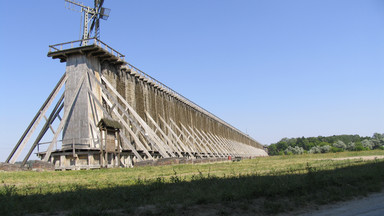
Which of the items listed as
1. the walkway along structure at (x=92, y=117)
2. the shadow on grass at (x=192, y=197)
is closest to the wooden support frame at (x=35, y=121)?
the walkway along structure at (x=92, y=117)

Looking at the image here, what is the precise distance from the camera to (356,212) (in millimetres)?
6301

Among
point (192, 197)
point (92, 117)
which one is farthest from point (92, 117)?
point (192, 197)

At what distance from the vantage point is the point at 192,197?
6.88m

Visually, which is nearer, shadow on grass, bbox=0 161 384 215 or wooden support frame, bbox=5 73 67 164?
shadow on grass, bbox=0 161 384 215

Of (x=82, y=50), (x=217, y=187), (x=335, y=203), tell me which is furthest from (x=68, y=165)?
(x=335, y=203)

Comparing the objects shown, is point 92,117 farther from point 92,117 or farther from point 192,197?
point 192,197

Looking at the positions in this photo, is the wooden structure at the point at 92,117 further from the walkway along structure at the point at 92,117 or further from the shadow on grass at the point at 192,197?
the shadow on grass at the point at 192,197

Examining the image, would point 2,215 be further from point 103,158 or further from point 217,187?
point 103,158

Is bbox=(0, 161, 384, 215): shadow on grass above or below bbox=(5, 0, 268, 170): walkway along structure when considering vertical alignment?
below

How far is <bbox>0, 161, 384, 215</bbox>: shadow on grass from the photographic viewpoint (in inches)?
239

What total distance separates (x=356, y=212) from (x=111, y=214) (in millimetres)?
4828

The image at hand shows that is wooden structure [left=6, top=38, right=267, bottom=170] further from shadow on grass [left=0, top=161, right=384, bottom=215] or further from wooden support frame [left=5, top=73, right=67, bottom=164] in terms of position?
shadow on grass [left=0, top=161, right=384, bottom=215]

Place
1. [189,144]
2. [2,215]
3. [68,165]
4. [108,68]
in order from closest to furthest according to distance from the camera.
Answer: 1. [2,215]
2. [68,165]
3. [108,68]
4. [189,144]

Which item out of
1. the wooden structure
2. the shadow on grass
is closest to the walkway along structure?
the wooden structure
